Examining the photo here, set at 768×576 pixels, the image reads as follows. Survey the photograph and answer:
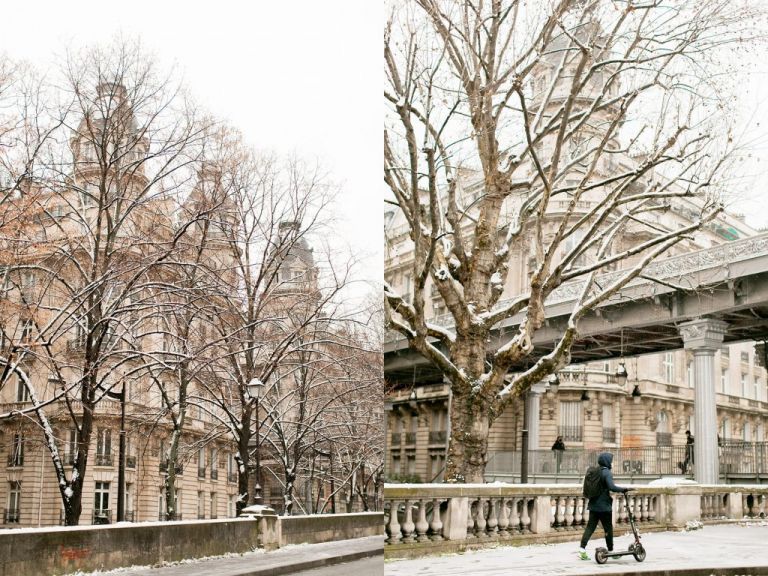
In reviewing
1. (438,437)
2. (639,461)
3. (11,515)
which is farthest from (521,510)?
(11,515)

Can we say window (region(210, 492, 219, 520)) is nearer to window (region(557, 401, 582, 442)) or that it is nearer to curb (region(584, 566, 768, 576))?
window (region(557, 401, 582, 442))

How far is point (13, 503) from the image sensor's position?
47.3 feet

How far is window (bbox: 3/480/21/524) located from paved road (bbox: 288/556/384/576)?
5.66 meters

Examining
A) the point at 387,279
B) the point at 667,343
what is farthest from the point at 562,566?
the point at 667,343

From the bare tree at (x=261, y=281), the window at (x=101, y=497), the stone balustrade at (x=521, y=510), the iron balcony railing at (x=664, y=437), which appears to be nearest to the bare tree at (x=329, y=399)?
the bare tree at (x=261, y=281)

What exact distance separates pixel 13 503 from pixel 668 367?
21510 millimetres

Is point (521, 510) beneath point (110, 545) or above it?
above

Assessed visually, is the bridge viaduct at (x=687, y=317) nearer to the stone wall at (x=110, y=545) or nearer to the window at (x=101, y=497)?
the stone wall at (x=110, y=545)

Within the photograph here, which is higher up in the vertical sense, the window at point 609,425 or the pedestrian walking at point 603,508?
the window at point 609,425

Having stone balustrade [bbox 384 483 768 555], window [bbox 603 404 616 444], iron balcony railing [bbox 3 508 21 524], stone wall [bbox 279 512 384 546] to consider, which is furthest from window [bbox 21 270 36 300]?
window [bbox 603 404 616 444]

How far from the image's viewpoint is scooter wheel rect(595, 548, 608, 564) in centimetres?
613

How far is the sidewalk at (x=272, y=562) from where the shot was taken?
31.5 feet

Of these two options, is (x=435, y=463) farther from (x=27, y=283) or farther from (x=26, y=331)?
(x=27, y=283)

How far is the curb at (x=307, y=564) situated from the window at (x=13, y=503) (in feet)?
17.9
